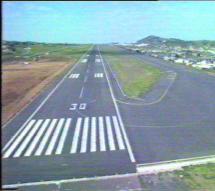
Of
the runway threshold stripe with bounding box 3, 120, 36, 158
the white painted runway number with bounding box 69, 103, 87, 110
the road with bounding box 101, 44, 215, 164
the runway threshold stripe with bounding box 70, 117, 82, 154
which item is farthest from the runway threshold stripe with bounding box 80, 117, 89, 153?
the white painted runway number with bounding box 69, 103, 87, 110

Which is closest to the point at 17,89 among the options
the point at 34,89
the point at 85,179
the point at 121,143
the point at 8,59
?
the point at 34,89

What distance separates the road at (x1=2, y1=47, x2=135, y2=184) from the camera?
62.4ft

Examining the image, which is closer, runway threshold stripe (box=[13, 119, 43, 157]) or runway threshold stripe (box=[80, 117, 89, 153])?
runway threshold stripe (box=[13, 119, 43, 157])

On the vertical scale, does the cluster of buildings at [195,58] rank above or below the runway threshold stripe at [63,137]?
above

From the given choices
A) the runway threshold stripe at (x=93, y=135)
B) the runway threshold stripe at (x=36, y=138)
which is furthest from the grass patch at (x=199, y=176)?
the runway threshold stripe at (x=36, y=138)

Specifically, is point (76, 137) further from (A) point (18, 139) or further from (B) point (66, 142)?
(A) point (18, 139)

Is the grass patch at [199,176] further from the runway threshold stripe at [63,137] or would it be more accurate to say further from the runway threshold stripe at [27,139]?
the runway threshold stripe at [27,139]

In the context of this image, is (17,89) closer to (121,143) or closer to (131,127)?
(131,127)

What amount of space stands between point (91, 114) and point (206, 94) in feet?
54.8

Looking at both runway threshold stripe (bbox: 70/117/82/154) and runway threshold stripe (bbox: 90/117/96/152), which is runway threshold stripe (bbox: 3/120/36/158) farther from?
runway threshold stripe (bbox: 90/117/96/152)

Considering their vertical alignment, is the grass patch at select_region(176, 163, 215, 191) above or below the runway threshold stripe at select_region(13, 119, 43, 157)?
above

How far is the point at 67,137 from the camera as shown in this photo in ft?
84.3

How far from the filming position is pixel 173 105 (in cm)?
3769

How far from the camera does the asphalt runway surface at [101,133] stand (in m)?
19.8
